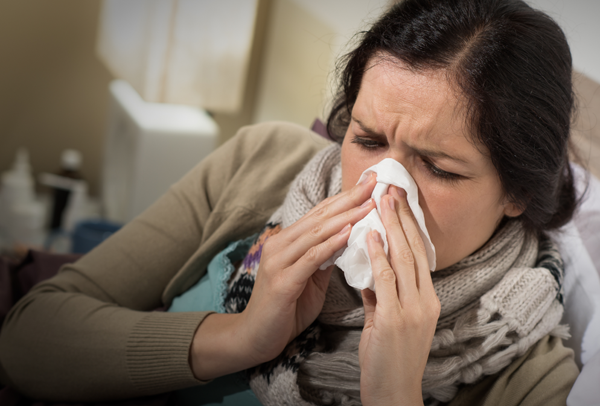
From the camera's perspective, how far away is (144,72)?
61.3 inches

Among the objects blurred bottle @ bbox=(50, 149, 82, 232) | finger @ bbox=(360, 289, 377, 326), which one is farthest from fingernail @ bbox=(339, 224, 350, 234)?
blurred bottle @ bbox=(50, 149, 82, 232)

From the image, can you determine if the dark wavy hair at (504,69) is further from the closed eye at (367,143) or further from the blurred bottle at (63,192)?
the blurred bottle at (63,192)

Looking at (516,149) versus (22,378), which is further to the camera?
(22,378)

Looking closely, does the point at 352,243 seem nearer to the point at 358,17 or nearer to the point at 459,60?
the point at 459,60

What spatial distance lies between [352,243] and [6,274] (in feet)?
2.46

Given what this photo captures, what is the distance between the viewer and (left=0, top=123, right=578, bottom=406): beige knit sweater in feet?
2.76

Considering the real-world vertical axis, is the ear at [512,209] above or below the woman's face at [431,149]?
below

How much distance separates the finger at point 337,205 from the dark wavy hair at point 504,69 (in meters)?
0.16

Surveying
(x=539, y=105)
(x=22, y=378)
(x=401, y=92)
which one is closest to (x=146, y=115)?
(x=22, y=378)

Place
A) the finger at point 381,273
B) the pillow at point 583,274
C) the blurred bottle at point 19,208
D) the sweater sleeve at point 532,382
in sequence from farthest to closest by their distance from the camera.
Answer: the blurred bottle at point 19,208
the pillow at point 583,274
the sweater sleeve at point 532,382
the finger at point 381,273

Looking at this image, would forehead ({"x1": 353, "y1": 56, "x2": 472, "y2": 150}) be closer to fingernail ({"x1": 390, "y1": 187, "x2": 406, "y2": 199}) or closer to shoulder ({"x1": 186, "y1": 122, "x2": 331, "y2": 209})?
fingernail ({"x1": 390, "y1": 187, "x2": 406, "y2": 199})

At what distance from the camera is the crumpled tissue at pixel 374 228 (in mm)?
686

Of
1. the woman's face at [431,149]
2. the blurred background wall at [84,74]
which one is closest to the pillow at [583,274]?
the woman's face at [431,149]

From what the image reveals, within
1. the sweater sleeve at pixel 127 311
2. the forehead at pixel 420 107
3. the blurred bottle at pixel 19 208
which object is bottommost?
the blurred bottle at pixel 19 208
